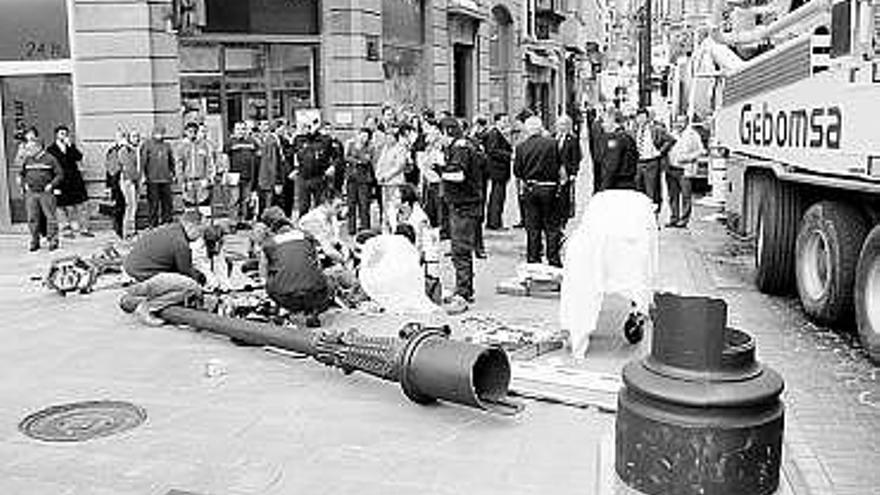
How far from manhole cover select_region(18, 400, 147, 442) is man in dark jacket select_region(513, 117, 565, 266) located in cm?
520

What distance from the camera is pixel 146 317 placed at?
30.1 ft

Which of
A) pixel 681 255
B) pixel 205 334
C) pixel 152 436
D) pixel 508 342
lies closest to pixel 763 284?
pixel 681 255

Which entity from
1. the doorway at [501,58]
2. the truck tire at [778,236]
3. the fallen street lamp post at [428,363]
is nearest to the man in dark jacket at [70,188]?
the fallen street lamp post at [428,363]

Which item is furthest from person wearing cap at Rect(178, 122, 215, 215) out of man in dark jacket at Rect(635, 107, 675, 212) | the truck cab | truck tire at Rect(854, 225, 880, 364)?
truck tire at Rect(854, 225, 880, 364)

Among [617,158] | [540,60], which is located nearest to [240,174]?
[617,158]

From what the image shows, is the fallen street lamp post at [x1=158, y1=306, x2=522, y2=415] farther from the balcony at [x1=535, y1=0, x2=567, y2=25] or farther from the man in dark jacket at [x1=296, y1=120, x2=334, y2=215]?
the balcony at [x1=535, y1=0, x2=567, y2=25]

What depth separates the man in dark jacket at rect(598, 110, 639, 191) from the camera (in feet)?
43.4

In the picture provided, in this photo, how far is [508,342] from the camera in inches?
305

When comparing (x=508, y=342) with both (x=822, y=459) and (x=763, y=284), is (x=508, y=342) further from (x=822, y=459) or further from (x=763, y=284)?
(x=763, y=284)

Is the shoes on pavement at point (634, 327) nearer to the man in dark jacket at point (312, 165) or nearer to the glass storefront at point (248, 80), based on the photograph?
the man in dark jacket at point (312, 165)

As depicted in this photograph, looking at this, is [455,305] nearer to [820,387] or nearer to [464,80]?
[820,387]

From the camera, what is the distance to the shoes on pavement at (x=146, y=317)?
9.15m

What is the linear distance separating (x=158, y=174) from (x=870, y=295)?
10396mm

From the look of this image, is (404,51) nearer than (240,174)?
No
